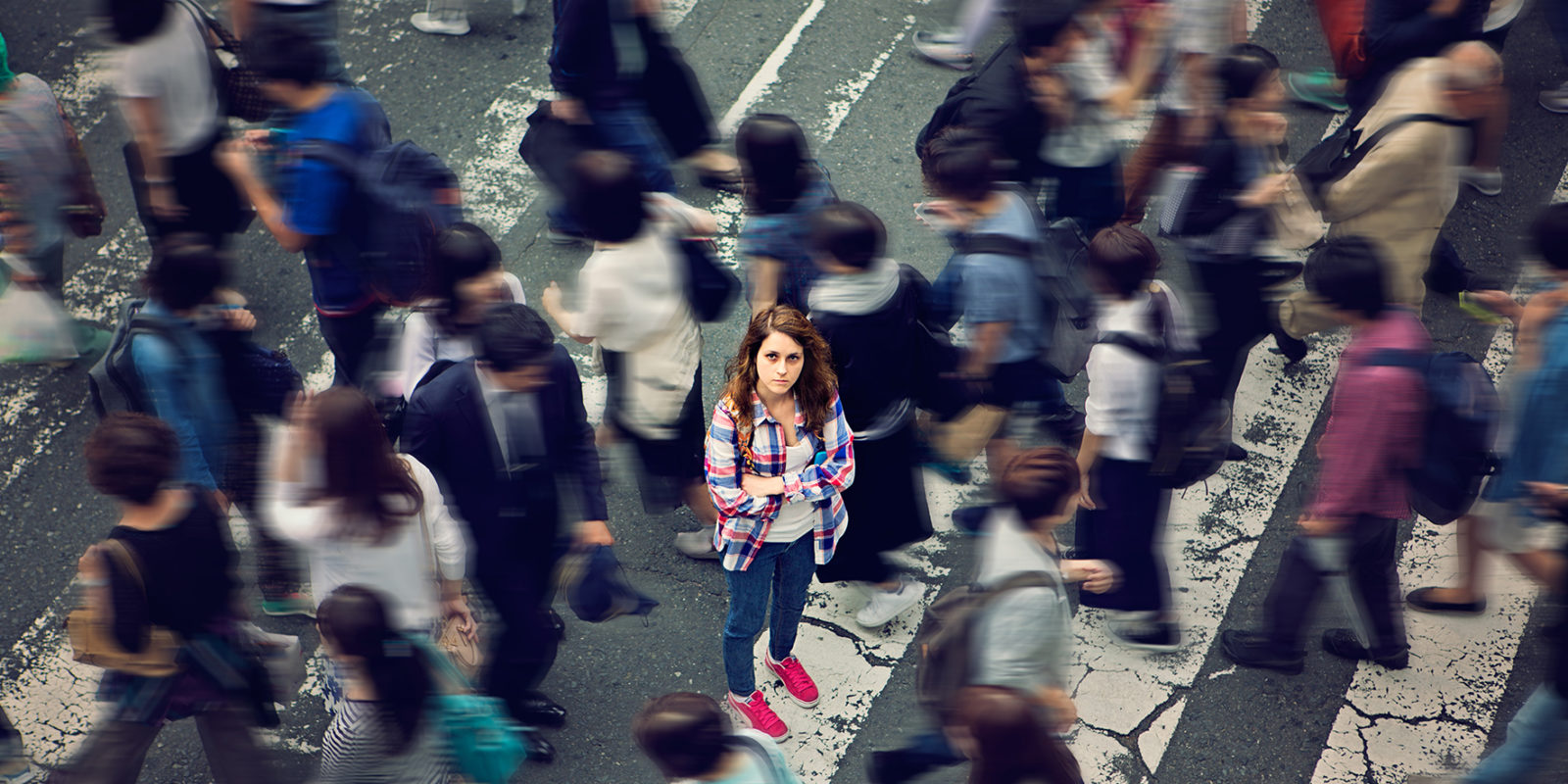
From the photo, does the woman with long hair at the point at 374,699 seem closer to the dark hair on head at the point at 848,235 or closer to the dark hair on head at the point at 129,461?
the dark hair on head at the point at 129,461

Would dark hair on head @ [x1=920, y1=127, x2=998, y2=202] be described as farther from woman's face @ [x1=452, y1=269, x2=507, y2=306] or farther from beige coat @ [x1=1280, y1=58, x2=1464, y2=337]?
woman's face @ [x1=452, y1=269, x2=507, y2=306]

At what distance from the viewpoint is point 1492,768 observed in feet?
14.2

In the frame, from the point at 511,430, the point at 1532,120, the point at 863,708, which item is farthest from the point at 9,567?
the point at 1532,120

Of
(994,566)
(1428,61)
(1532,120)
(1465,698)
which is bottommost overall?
(1465,698)

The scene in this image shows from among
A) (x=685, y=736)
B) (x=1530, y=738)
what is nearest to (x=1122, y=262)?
(x=1530, y=738)

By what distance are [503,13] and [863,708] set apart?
5.08 m

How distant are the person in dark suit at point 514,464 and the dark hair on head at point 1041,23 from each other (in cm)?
245

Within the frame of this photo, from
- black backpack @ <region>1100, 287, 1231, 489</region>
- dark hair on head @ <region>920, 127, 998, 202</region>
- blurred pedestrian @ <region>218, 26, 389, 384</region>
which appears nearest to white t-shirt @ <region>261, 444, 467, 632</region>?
blurred pedestrian @ <region>218, 26, 389, 384</region>

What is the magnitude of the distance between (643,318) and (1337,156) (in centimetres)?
324

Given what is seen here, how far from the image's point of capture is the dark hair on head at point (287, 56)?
15.6ft

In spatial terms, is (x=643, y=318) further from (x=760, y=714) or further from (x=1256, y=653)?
(x=1256, y=653)

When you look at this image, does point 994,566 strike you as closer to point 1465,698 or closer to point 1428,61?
point 1465,698

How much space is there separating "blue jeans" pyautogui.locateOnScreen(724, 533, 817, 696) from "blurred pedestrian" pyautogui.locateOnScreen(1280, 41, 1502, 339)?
217 cm

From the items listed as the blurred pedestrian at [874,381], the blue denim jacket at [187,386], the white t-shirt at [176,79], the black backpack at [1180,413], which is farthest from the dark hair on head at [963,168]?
the white t-shirt at [176,79]
